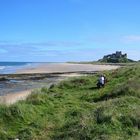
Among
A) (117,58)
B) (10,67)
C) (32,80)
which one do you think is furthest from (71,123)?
(117,58)

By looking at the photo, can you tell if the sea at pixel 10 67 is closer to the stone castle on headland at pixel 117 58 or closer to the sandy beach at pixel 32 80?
the sandy beach at pixel 32 80

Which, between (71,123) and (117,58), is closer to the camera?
(71,123)

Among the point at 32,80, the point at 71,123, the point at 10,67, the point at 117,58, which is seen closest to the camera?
the point at 71,123

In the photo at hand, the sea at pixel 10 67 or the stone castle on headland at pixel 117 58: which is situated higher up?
the stone castle on headland at pixel 117 58

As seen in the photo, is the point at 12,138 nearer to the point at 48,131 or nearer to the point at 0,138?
the point at 0,138

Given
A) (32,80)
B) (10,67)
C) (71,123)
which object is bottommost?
(71,123)

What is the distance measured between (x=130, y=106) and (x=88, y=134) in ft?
10.7

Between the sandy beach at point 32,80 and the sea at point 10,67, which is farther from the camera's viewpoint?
the sea at point 10,67

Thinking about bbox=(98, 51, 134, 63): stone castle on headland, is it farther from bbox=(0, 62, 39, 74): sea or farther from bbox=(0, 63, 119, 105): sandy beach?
bbox=(0, 63, 119, 105): sandy beach

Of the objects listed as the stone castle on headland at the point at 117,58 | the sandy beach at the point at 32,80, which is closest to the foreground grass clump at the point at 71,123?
the sandy beach at the point at 32,80

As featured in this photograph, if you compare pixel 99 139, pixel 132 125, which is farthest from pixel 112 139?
pixel 132 125

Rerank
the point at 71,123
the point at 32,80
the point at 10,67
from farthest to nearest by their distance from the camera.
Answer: the point at 10,67
the point at 32,80
the point at 71,123

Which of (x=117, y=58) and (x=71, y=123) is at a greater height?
(x=117, y=58)

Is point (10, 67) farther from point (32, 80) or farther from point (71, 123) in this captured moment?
point (71, 123)
